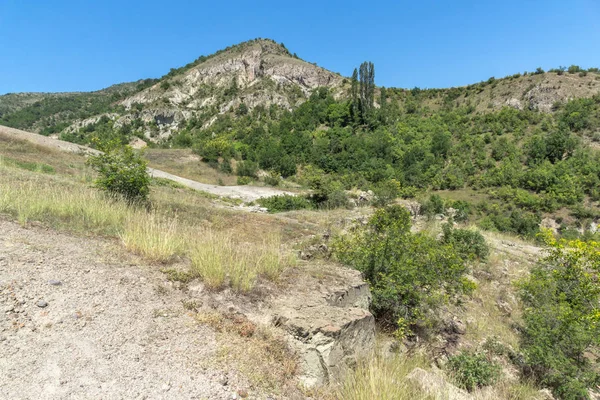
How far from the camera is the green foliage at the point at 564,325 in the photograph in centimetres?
481

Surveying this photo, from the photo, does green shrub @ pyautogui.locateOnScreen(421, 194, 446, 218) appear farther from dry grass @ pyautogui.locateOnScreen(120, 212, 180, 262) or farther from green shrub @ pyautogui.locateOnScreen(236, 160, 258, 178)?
dry grass @ pyautogui.locateOnScreen(120, 212, 180, 262)

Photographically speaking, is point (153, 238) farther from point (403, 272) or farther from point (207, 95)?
point (207, 95)

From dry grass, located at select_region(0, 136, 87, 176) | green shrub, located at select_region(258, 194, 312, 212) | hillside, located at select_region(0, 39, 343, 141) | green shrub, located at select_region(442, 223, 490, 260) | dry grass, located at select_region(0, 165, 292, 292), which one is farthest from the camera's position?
hillside, located at select_region(0, 39, 343, 141)

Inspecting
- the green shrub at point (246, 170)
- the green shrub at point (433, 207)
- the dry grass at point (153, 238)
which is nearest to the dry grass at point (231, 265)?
the dry grass at point (153, 238)

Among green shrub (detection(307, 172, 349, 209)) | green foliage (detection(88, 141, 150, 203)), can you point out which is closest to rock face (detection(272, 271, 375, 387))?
green foliage (detection(88, 141, 150, 203))

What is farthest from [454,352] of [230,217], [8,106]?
[8,106]

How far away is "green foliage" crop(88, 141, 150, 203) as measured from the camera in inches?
321

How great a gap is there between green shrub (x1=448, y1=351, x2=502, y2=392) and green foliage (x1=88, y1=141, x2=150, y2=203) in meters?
7.52

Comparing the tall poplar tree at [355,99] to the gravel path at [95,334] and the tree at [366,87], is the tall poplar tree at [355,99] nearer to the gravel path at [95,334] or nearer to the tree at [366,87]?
the tree at [366,87]

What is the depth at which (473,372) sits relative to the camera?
4.45m

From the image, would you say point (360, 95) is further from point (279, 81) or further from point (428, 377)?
point (428, 377)

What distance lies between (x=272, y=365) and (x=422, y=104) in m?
62.2

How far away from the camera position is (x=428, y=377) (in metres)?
3.29

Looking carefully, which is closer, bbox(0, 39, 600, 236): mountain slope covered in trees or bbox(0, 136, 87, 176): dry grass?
bbox(0, 136, 87, 176): dry grass
